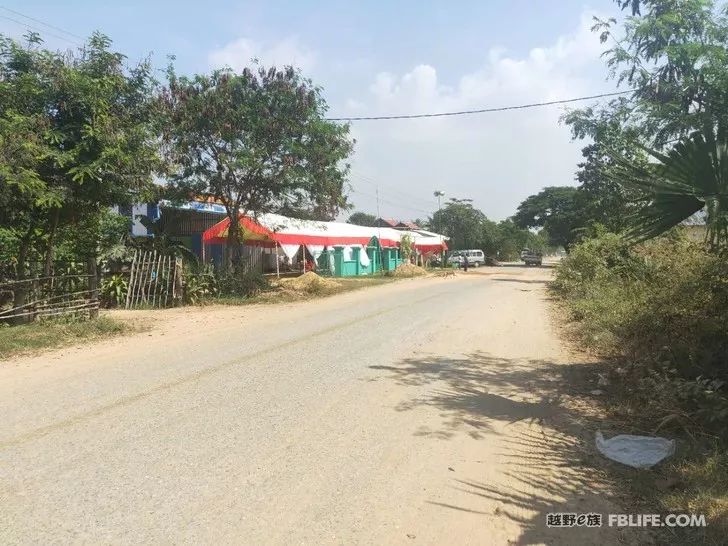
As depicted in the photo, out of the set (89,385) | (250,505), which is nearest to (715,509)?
(250,505)

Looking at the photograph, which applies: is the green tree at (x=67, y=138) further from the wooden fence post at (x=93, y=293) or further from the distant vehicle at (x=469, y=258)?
the distant vehicle at (x=469, y=258)

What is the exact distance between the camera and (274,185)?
59.3 ft

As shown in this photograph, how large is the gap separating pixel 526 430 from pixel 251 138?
47.5 ft

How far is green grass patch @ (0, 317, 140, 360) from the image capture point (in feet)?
29.7

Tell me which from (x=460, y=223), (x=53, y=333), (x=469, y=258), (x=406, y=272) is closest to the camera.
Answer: (x=53, y=333)

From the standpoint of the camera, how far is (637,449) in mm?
4461

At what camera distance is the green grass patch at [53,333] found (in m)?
9.06

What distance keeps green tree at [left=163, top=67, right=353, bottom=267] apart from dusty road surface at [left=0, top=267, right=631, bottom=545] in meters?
9.71

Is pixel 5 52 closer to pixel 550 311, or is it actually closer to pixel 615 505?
pixel 615 505

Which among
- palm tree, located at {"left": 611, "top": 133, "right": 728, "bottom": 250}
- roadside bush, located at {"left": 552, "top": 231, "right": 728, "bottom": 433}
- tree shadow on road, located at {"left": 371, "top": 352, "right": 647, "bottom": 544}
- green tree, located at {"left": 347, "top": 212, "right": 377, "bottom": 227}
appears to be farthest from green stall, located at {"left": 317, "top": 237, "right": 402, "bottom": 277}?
green tree, located at {"left": 347, "top": 212, "right": 377, "bottom": 227}

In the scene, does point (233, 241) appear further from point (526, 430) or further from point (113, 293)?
point (526, 430)

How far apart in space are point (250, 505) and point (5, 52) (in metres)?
11.0

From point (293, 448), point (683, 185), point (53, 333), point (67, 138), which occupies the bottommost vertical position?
point (293, 448)

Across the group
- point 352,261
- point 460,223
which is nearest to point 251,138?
point 352,261
